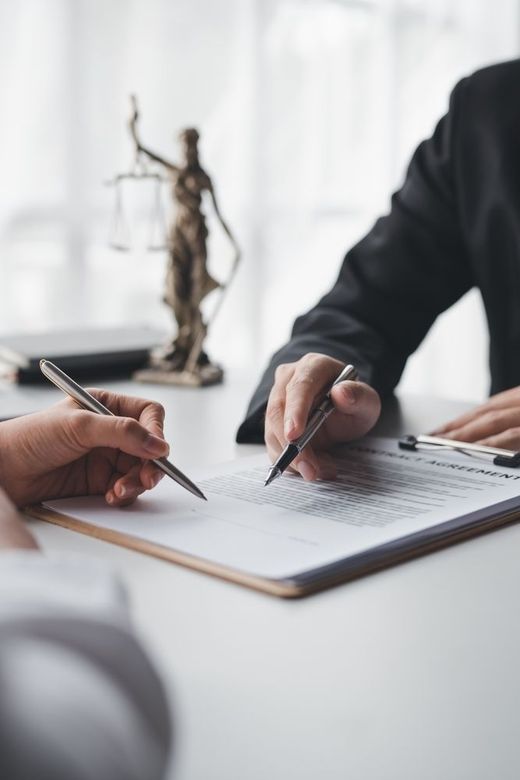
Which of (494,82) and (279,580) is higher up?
(494,82)

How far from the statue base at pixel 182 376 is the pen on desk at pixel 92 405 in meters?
0.65

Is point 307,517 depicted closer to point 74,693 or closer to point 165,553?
point 165,553

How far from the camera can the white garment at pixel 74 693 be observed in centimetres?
30

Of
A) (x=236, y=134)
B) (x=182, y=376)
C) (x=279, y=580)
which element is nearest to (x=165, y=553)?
(x=279, y=580)

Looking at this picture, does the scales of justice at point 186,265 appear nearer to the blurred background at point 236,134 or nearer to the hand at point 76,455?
the blurred background at point 236,134

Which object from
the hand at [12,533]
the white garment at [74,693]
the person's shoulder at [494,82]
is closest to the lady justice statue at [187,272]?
the person's shoulder at [494,82]

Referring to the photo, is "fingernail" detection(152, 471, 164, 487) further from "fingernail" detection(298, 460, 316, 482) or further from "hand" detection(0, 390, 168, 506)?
"fingernail" detection(298, 460, 316, 482)

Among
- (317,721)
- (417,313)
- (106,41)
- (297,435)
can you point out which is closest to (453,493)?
(297,435)

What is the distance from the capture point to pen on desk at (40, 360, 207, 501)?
803 millimetres

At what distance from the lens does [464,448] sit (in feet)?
3.18

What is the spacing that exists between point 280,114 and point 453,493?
250 cm

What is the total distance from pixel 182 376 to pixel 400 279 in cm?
37

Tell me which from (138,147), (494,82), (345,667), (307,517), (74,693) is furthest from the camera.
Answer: (494,82)

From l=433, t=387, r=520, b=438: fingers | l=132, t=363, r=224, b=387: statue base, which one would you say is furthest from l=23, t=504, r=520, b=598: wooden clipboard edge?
l=132, t=363, r=224, b=387: statue base
